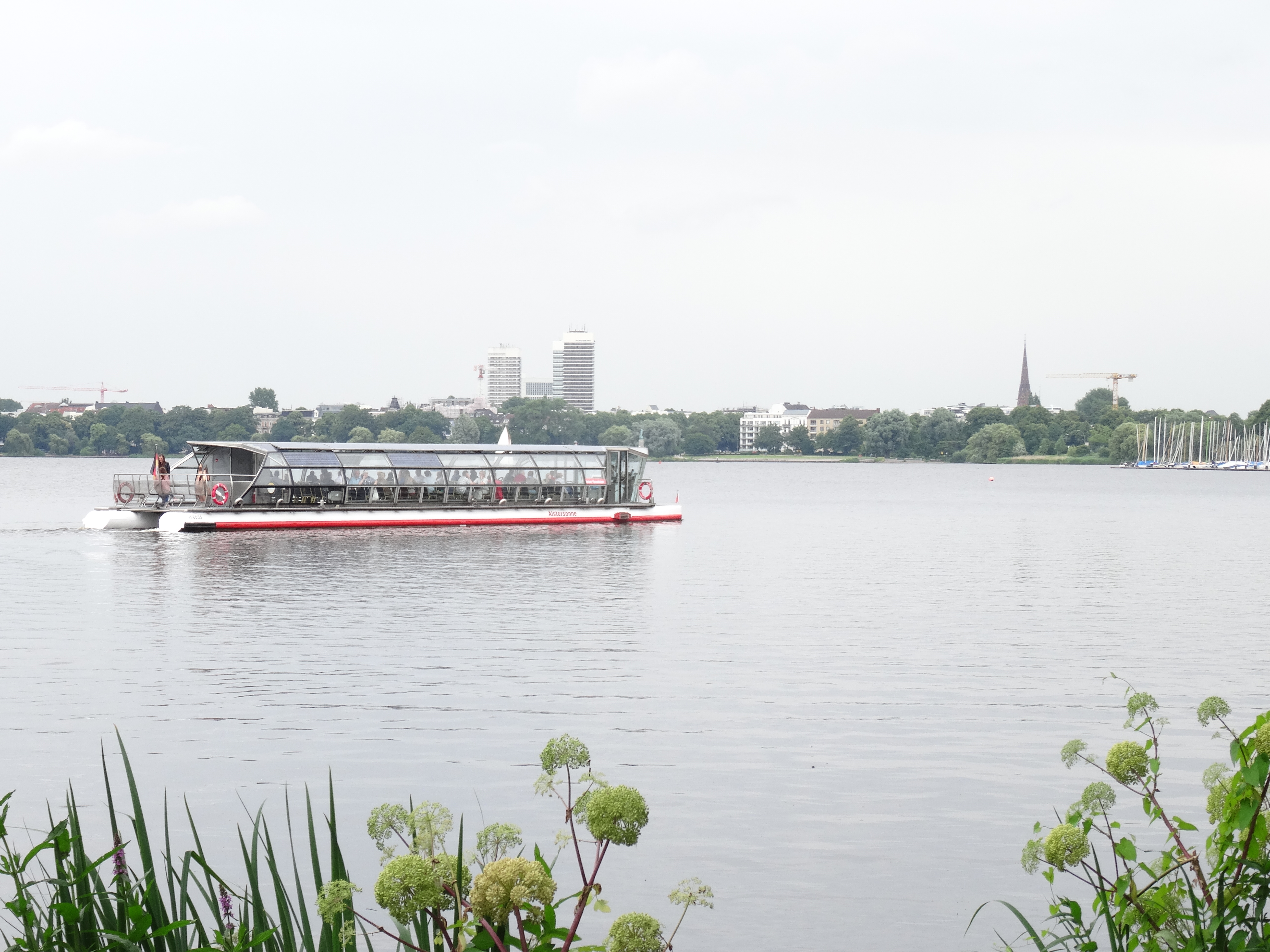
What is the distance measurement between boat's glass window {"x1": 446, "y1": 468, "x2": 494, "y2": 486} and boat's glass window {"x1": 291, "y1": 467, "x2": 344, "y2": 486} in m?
5.58

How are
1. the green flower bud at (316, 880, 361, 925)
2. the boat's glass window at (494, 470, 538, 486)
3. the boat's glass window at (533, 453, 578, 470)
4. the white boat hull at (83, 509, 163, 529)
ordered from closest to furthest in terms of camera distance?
the green flower bud at (316, 880, 361, 925)
the white boat hull at (83, 509, 163, 529)
the boat's glass window at (494, 470, 538, 486)
the boat's glass window at (533, 453, 578, 470)

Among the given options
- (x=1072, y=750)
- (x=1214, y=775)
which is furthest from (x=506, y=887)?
(x=1214, y=775)

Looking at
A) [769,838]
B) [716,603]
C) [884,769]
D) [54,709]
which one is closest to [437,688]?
[54,709]

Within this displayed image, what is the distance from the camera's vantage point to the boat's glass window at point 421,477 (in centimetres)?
6612

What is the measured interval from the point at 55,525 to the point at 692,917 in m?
68.2

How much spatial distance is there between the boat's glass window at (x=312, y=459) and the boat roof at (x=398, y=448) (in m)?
0.23

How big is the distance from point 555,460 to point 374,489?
416 inches

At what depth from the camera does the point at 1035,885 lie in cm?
1259

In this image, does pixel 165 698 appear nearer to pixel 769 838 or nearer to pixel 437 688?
pixel 437 688

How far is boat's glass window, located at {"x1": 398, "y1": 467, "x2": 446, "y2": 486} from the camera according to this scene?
66125 millimetres

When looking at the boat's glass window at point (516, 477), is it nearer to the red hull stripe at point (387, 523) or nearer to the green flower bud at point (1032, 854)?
the red hull stripe at point (387, 523)

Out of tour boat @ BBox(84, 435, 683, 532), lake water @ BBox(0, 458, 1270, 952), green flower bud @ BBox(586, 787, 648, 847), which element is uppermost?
green flower bud @ BBox(586, 787, 648, 847)

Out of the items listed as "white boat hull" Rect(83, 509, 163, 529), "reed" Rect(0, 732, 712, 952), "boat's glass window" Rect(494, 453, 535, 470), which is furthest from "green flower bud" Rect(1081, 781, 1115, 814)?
"boat's glass window" Rect(494, 453, 535, 470)

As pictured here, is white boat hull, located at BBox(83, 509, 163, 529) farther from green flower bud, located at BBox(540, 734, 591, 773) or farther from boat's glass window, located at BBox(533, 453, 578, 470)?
green flower bud, located at BBox(540, 734, 591, 773)
